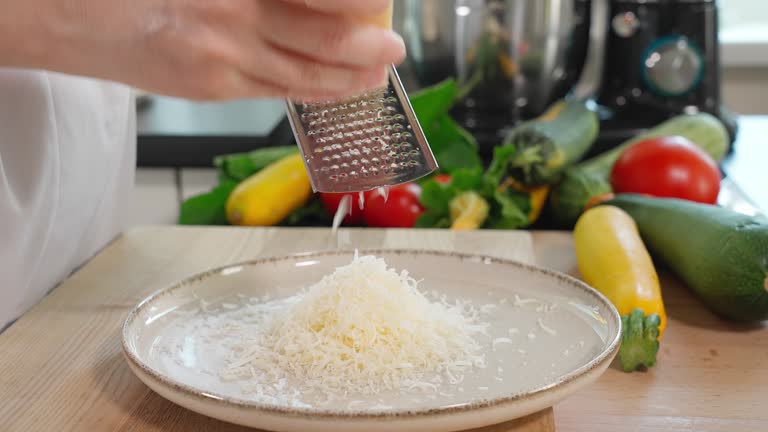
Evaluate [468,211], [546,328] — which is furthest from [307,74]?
[468,211]

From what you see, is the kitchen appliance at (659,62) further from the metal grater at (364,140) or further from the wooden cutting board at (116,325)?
the metal grater at (364,140)

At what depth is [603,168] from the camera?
1.33 meters

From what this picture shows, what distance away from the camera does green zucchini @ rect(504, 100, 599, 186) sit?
1.22m

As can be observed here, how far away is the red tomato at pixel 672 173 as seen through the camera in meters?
1.17

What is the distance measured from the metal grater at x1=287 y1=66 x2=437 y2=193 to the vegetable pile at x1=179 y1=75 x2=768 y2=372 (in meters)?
0.12

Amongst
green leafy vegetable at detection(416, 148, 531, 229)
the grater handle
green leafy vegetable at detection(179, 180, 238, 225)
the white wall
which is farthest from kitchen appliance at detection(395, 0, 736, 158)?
the white wall

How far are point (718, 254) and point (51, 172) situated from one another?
651mm

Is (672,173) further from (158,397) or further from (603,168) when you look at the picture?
(158,397)

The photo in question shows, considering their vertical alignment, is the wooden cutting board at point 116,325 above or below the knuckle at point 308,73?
below

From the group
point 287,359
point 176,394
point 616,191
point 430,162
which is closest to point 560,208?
point 616,191

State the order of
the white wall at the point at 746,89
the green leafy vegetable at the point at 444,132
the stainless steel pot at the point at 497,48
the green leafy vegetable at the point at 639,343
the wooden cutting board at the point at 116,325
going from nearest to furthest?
the wooden cutting board at the point at 116,325, the green leafy vegetable at the point at 639,343, the green leafy vegetable at the point at 444,132, the stainless steel pot at the point at 497,48, the white wall at the point at 746,89

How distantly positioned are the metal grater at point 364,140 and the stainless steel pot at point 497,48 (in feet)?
2.55

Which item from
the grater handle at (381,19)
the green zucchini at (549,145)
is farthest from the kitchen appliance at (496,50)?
the grater handle at (381,19)

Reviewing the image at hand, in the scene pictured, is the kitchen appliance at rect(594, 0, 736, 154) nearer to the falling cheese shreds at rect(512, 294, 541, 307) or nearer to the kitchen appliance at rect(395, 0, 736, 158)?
the kitchen appliance at rect(395, 0, 736, 158)
